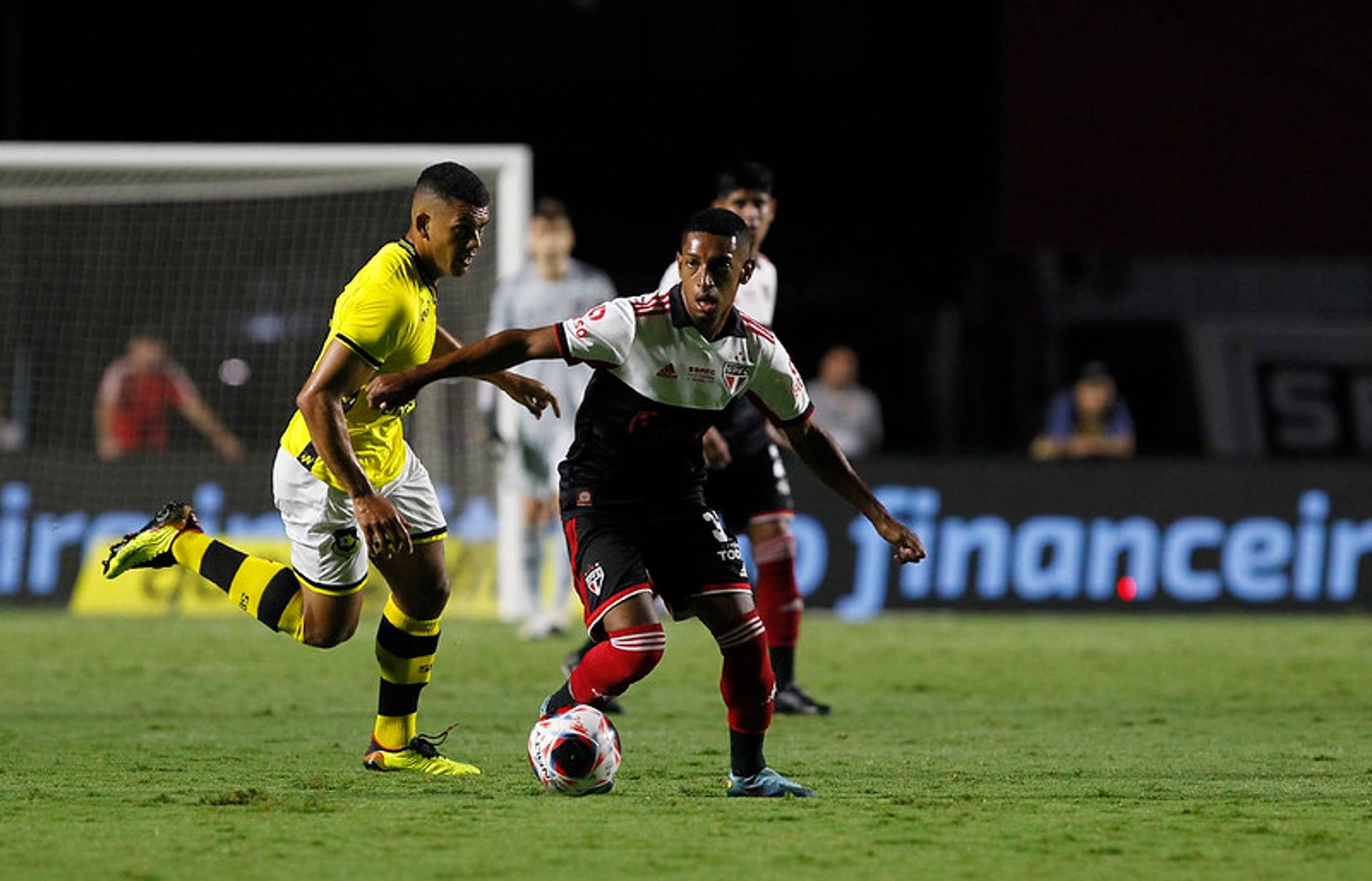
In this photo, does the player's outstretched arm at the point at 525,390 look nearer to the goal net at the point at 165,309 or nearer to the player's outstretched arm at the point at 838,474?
the player's outstretched arm at the point at 838,474

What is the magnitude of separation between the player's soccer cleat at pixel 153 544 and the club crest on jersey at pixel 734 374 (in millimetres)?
2300

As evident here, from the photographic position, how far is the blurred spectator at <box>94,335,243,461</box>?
1502 cm

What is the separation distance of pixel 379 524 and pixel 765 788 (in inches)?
55.2

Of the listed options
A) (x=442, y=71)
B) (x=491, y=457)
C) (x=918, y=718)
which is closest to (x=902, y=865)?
(x=918, y=718)

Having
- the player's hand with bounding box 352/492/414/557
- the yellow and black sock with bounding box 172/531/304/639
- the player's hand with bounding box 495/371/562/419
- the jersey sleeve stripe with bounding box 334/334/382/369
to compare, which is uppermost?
the jersey sleeve stripe with bounding box 334/334/382/369

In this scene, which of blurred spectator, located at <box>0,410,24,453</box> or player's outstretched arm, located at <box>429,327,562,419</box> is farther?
blurred spectator, located at <box>0,410,24,453</box>

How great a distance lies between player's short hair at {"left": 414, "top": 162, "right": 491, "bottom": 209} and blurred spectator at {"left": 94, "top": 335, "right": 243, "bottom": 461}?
345 inches

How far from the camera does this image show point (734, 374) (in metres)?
6.21

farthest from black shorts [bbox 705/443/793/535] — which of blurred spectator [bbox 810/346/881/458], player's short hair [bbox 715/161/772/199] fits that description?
blurred spectator [bbox 810/346/881/458]

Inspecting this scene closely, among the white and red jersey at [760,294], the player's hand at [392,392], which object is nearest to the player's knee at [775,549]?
the white and red jersey at [760,294]

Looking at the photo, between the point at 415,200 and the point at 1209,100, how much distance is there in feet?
53.3

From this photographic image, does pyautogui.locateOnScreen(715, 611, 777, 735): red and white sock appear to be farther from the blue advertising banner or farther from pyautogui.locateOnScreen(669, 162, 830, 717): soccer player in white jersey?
the blue advertising banner

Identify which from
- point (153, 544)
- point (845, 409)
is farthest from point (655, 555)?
point (845, 409)

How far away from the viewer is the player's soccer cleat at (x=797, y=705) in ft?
29.0
